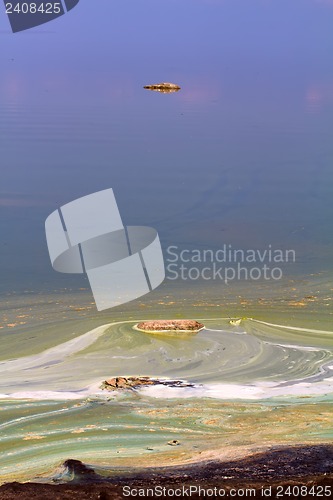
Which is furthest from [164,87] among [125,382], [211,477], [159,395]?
[211,477]

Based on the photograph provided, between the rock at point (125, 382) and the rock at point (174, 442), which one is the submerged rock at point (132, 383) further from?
the rock at point (174, 442)

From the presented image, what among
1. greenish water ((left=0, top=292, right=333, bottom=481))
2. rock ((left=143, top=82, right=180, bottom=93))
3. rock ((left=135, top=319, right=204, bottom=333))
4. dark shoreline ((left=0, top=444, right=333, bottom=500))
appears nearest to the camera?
dark shoreline ((left=0, top=444, right=333, bottom=500))

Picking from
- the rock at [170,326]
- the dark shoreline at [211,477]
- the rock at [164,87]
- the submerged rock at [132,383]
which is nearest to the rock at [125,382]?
the submerged rock at [132,383]

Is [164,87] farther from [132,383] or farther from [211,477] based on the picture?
[211,477]

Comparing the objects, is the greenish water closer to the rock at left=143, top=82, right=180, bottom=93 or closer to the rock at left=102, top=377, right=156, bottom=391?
the rock at left=102, top=377, right=156, bottom=391

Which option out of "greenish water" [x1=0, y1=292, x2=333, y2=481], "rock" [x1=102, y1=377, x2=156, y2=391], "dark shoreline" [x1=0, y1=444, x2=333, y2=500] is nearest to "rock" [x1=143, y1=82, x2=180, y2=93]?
"greenish water" [x1=0, y1=292, x2=333, y2=481]

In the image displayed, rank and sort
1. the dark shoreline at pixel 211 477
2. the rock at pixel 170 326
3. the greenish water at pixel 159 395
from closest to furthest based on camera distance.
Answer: the dark shoreline at pixel 211 477, the greenish water at pixel 159 395, the rock at pixel 170 326
